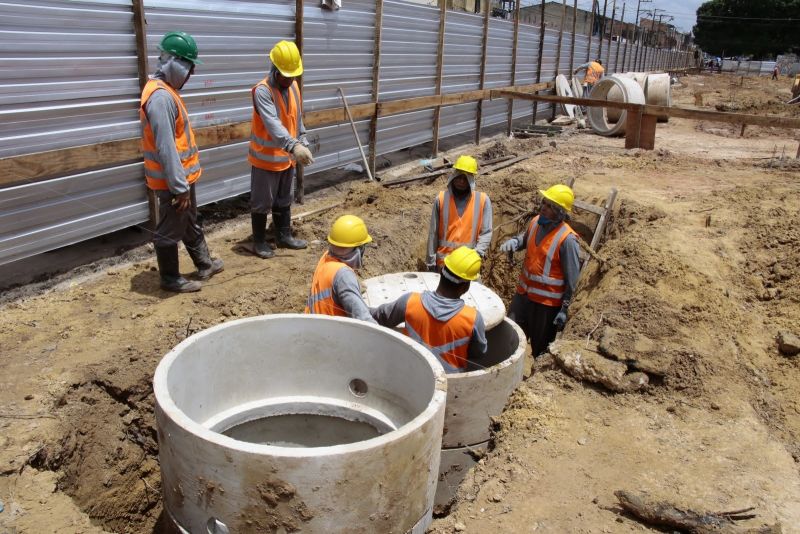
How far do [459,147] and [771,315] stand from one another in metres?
8.89

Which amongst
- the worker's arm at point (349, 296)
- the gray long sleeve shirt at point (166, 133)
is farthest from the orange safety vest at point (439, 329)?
the gray long sleeve shirt at point (166, 133)

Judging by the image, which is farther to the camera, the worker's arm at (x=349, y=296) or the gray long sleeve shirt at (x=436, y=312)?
the gray long sleeve shirt at (x=436, y=312)

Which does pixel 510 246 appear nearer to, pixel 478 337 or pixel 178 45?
pixel 478 337

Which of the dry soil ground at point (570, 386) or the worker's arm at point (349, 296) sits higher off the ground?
the worker's arm at point (349, 296)

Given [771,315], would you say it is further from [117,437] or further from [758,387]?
[117,437]

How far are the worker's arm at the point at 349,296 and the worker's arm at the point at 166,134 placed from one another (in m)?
1.76

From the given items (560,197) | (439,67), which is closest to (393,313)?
(560,197)

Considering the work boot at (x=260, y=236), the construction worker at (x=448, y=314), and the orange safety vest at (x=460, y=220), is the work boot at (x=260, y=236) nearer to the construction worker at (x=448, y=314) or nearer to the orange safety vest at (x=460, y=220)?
the orange safety vest at (x=460, y=220)

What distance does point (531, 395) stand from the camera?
14.6 feet

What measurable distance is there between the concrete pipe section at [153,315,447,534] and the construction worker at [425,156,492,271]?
227 centimetres

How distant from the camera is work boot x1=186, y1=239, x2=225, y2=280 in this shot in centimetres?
588

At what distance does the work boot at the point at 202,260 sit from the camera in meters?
5.88

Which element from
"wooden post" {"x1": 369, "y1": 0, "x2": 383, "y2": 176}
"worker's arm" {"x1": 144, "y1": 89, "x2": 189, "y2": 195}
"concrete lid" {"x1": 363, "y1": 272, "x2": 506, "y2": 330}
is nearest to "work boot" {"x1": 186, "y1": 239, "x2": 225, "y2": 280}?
"worker's arm" {"x1": 144, "y1": 89, "x2": 189, "y2": 195}

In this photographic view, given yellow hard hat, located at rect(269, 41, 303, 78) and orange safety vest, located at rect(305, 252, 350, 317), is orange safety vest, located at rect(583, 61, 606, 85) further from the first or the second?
orange safety vest, located at rect(305, 252, 350, 317)
